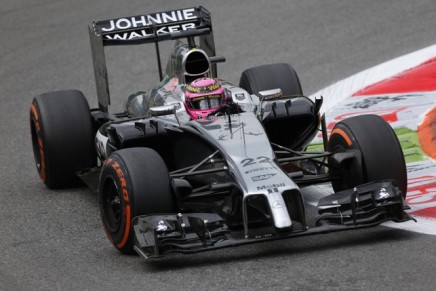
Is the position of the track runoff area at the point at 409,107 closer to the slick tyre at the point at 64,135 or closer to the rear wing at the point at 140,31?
the rear wing at the point at 140,31

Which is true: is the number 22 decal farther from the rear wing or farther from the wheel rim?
the rear wing

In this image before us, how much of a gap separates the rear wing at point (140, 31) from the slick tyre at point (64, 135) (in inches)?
16.4

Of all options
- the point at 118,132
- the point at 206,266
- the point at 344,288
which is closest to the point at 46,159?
the point at 118,132

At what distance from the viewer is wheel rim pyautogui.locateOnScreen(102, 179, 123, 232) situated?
9.25 meters

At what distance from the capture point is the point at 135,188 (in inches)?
344

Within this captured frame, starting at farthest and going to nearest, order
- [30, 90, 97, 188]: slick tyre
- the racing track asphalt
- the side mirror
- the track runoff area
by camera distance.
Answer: [30, 90, 97, 188]: slick tyre → the side mirror → the track runoff area → the racing track asphalt

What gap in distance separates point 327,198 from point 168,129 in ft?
5.30

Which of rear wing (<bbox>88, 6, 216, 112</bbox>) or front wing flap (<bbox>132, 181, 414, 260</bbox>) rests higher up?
rear wing (<bbox>88, 6, 216, 112</bbox>)

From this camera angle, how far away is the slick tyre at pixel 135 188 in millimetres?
8758

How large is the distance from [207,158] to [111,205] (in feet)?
→ 2.75

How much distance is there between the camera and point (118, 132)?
989 cm

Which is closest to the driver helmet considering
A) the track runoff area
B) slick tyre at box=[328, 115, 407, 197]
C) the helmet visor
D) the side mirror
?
the helmet visor

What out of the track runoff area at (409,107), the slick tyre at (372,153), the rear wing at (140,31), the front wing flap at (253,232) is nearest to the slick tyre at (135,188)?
the front wing flap at (253,232)

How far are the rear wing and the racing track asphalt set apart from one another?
1249mm
